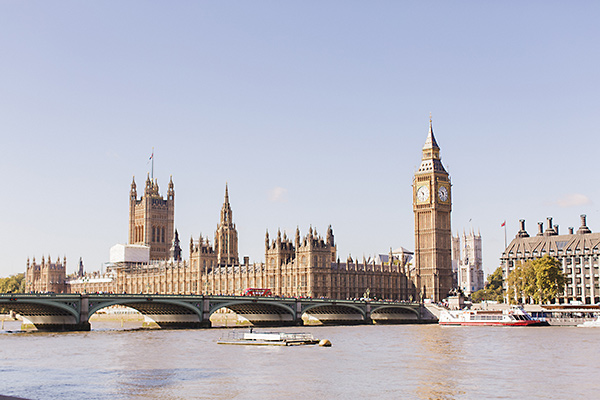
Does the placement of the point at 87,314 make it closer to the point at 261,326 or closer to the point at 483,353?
the point at 261,326

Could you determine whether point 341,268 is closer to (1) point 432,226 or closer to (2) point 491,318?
(1) point 432,226

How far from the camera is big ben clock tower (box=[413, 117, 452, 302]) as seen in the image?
17075 centimetres

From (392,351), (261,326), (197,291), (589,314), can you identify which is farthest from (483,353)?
(197,291)

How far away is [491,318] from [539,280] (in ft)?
54.2

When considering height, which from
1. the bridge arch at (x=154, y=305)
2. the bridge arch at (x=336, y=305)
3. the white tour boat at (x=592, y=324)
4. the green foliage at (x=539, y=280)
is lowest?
the white tour boat at (x=592, y=324)

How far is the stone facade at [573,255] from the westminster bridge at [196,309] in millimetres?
31996

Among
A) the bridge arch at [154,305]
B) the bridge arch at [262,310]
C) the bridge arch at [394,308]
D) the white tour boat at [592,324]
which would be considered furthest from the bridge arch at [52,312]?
the white tour boat at [592,324]

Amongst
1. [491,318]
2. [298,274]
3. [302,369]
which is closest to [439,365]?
[302,369]

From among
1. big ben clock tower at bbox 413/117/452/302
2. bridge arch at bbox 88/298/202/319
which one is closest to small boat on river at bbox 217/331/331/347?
bridge arch at bbox 88/298/202/319

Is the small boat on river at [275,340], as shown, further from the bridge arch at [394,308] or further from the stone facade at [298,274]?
the stone facade at [298,274]

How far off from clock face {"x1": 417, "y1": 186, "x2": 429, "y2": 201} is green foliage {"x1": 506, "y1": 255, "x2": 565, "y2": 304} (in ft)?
129

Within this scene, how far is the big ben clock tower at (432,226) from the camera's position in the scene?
171 m

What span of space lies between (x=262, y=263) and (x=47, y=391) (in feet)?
408

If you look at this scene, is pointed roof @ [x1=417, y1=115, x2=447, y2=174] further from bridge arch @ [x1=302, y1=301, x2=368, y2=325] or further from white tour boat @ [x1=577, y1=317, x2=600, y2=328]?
white tour boat @ [x1=577, y1=317, x2=600, y2=328]
